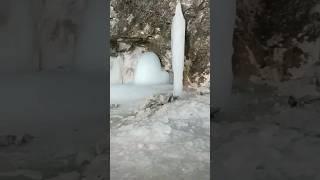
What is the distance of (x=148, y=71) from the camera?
8.20 m

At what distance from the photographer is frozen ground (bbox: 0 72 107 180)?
182 cm

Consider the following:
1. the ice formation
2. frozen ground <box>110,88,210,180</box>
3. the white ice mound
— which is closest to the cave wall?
frozen ground <box>110,88,210,180</box>

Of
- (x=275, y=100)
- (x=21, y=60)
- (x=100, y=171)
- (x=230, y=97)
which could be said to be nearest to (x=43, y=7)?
(x=21, y=60)

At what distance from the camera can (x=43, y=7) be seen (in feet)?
6.27

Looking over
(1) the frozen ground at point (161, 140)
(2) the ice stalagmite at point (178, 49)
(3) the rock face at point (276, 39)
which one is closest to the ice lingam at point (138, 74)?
(2) the ice stalagmite at point (178, 49)

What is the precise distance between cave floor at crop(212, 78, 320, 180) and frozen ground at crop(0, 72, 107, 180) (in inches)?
23.0

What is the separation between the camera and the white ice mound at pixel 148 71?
319 inches

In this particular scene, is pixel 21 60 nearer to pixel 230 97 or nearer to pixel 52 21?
pixel 52 21

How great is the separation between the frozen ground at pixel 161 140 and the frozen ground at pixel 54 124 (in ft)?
4.14

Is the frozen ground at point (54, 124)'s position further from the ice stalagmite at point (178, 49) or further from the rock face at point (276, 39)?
the ice stalagmite at point (178, 49)

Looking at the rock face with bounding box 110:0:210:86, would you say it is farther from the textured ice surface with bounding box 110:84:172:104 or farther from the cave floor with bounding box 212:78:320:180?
the cave floor with bounding box 212:78:320:180

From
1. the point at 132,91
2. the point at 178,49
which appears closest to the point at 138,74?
the point at 132,91

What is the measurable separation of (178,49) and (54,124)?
5.01m

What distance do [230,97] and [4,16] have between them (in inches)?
43.4
